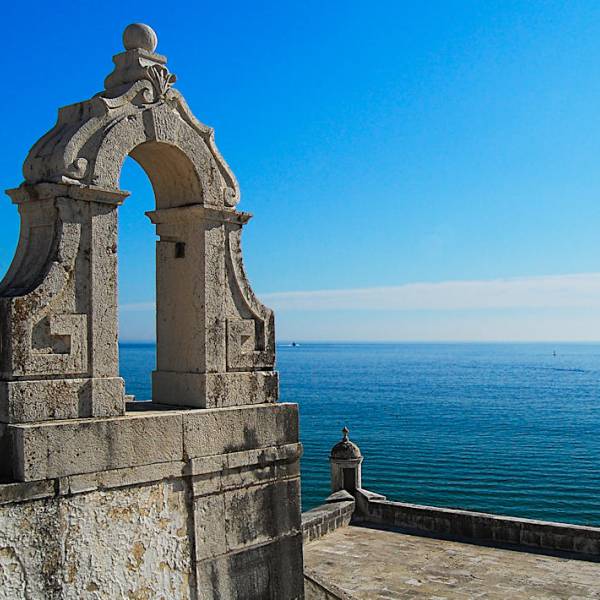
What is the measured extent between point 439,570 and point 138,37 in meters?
9.96

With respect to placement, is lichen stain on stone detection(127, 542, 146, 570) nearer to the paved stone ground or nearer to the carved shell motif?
the carved shell motif

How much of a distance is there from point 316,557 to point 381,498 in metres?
3.24

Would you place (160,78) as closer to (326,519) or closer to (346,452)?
(326,519)

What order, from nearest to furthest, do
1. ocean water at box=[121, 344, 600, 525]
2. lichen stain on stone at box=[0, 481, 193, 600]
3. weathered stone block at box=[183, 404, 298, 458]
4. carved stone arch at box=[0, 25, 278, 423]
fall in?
lichen stain on stone at box=[0, 481, 193, 600]
carved stone arch at box=[0, 25, 278, 423]
weathered stone block at box=[183, 404, 298, 458]
ocean water at box=[121, 344, 600, 525]

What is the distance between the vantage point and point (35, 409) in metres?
5.71

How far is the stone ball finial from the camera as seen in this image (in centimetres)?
668

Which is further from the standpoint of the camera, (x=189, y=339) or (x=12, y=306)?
(x=189, y=339)

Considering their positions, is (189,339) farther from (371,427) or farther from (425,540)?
(371,427)

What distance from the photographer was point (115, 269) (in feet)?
20.6

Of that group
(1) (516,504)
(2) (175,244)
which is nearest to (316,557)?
(2) (175,244)

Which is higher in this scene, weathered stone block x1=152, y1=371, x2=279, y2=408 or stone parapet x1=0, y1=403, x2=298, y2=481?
weathered stone block x1=152, y1=371, x2=279, y2=408

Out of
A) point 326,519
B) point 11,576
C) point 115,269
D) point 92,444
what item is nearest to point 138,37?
point 115,269

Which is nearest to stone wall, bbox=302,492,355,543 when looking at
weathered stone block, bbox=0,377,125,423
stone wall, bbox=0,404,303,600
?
stone wall, bbox=0,404,303,600

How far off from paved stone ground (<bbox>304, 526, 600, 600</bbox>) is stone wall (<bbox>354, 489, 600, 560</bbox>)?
0.41m
